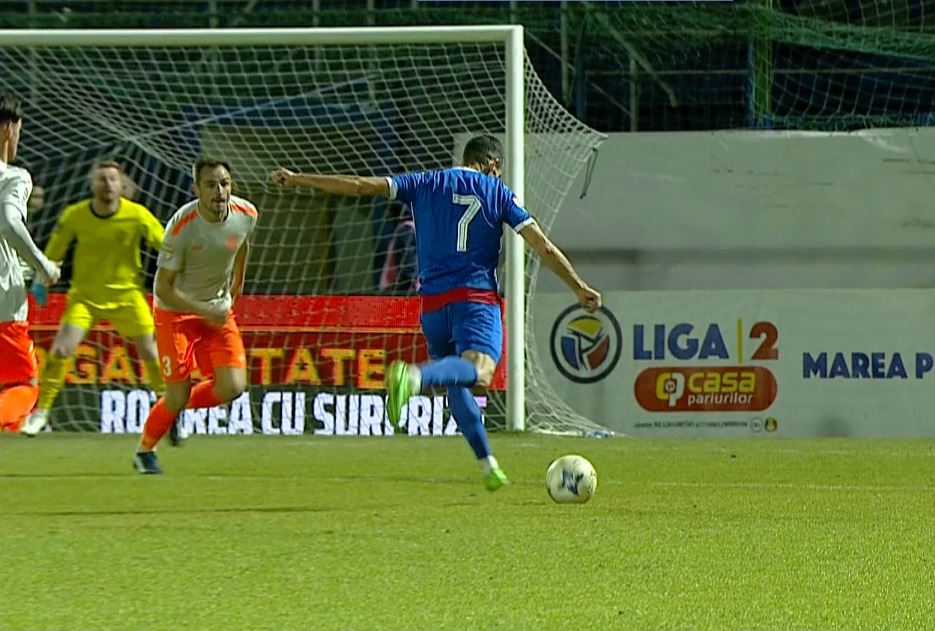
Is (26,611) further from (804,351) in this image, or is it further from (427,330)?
(804,351)

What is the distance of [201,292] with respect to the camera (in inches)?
394

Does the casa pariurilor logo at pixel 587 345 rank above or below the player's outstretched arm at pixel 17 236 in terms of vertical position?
below

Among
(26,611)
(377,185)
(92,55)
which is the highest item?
(92,55)

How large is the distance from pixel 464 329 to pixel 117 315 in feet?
16.5

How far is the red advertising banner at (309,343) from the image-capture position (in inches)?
595

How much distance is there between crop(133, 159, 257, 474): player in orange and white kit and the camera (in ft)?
32.2

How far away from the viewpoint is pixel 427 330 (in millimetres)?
9078

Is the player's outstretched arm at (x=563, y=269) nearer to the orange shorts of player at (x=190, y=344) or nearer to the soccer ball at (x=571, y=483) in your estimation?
the soccer ball at (x=571, y=483)

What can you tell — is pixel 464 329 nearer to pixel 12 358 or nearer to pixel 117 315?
pixel 12 358

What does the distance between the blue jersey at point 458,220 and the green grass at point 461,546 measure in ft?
3.96

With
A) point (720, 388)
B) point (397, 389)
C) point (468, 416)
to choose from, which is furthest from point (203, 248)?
point (720, 388)

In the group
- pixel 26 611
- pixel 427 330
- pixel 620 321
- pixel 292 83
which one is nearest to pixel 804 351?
pixel 620 321

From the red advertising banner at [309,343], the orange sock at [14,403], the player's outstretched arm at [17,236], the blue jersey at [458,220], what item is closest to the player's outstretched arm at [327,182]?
the blue jersey at [458,220]

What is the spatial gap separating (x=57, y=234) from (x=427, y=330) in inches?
195
